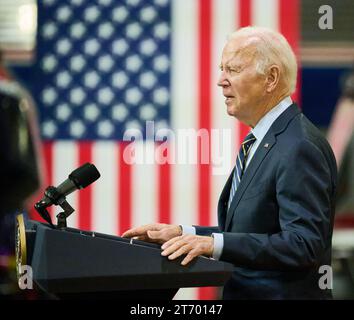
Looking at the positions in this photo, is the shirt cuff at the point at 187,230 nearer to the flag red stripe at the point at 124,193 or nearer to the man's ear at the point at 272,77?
the man's ear at the point at 272,77

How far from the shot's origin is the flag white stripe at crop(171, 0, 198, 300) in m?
2.59

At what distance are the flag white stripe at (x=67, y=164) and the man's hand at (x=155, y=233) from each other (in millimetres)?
794

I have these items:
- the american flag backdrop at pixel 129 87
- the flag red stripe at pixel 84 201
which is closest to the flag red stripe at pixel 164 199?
the american flag backdrop at pixel 129 87

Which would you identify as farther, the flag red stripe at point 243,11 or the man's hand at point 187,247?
the flag red stripe at point 243,11

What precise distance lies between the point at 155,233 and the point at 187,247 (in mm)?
168

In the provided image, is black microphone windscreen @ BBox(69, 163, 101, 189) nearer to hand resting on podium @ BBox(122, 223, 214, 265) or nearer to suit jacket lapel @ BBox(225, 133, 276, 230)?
hand resting on podium @ BBox(122, 223, 214, 265)

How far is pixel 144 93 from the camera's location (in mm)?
2564

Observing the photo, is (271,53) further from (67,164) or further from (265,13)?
(67,164)

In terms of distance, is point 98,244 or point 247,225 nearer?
point 98,244

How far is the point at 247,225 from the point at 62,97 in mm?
1084

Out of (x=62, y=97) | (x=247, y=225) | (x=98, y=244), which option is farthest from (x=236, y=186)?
(x=62, y=97)

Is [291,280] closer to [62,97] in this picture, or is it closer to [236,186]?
[236,186]

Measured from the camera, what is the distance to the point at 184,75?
262cm

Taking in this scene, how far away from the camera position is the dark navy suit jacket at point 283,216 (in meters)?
1.65
